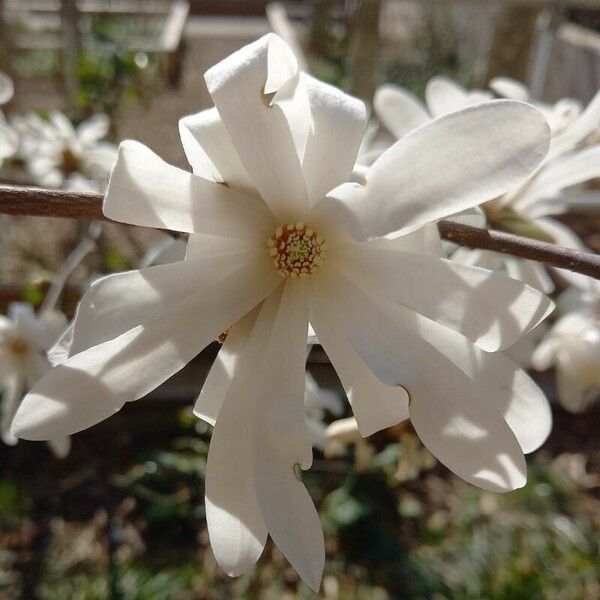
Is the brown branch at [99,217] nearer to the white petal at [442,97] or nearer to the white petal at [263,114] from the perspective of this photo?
the white petal at [263,114]

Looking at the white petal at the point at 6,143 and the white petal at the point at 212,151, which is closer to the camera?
the white petal at the point at 212,151

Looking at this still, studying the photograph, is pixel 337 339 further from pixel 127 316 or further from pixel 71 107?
pixel 71 107

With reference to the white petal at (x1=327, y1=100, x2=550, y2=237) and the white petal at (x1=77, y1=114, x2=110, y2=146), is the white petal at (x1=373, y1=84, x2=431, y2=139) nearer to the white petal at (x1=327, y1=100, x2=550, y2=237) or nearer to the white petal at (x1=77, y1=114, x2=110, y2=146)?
the white petal at (x1=327, y1=100, x2=550, y2=237)

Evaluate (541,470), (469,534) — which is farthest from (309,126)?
(541,470)

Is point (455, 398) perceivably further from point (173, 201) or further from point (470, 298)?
point (173, 201)

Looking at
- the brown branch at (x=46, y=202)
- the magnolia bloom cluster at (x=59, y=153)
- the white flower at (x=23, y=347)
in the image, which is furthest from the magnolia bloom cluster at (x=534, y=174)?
the magnolia bloom cluster at (x=59, y=153)

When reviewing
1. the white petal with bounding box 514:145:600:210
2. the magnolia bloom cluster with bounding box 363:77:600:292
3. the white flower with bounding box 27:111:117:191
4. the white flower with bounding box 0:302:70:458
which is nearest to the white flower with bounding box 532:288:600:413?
the magnolia bloom cluster with bounding box 363:77:600:292
